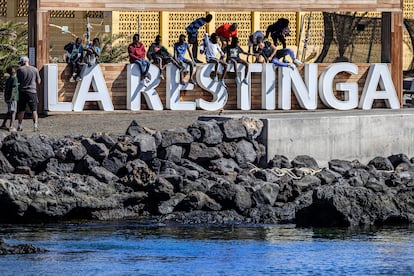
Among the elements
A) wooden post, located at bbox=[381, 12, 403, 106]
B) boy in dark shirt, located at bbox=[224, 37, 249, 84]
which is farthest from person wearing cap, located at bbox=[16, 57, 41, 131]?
wooden post, located at bbox=[381, 12, 403, 106]

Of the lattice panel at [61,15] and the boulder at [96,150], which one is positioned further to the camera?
the lattice panel at [61,15]

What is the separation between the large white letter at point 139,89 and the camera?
3061 centimetres

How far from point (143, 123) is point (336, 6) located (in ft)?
18.4

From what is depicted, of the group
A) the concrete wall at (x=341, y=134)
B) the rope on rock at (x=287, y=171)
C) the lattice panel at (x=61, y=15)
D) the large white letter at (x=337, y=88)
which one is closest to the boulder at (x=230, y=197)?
the rope on rock at (x=287, y=171)

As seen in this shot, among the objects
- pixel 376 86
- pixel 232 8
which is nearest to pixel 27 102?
pixel 232 8

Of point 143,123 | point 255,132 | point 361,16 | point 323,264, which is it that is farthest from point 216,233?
point 361,16

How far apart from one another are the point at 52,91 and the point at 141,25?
44.7ft

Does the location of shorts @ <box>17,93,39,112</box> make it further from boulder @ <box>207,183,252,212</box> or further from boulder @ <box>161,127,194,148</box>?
boulder @ <box>207,183,252,212</box>

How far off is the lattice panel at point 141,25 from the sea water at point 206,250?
817 inches

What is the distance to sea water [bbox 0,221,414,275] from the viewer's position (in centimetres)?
1950

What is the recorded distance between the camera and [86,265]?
770 inches

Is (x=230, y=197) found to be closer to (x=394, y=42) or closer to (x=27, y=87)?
(x=27, y=87)

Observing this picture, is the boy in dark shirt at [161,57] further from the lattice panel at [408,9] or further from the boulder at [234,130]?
the lattice panel at [408,9]

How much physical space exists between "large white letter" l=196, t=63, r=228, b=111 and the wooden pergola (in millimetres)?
1372
